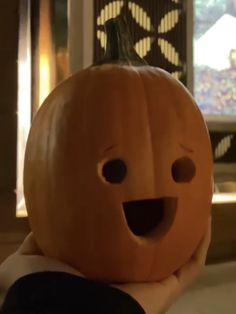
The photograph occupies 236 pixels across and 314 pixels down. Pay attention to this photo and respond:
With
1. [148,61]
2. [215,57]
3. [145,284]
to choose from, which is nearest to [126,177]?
[145,284]

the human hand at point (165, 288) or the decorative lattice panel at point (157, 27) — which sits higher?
the decorative lattice panel at point (157, 27)

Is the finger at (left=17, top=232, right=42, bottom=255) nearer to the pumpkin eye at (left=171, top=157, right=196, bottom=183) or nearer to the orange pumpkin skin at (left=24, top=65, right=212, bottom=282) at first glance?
the orange pumpkin skin at (left=24, top=65, right=212, bottom=282)

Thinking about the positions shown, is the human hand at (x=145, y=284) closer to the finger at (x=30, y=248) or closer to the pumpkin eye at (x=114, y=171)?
the finger at (x=30, y=248)

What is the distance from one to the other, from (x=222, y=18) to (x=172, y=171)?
140 centimetres

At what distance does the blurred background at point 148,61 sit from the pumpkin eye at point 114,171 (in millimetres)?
365

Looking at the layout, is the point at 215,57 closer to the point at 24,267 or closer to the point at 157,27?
the point at 157,27

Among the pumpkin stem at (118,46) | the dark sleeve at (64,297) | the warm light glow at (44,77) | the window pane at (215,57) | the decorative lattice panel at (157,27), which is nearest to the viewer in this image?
the dark sleeve at (64,297)

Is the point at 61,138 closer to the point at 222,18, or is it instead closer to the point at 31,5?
the point at 31,5

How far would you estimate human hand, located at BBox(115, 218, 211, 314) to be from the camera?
594mm

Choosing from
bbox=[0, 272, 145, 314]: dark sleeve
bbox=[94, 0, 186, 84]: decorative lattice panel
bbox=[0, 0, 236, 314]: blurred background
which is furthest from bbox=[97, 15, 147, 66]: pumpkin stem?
bbox=[94, 0, 186, 84]: decorative lattice panel

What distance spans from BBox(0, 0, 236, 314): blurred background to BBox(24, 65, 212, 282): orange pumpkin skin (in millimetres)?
318

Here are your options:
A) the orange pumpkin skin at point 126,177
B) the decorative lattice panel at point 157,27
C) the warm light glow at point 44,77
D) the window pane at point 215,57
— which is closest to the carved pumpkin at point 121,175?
the orange pumpkin skin at point 126,177

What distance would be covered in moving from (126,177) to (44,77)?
2.53 feet

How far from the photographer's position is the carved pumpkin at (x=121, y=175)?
2.02ft
